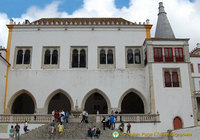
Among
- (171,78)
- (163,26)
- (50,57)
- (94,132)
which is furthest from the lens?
(163,26)

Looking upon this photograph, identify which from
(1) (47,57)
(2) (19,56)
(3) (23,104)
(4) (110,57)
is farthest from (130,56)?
(3) (23,104)

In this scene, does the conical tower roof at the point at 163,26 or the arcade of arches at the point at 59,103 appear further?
the arcade of arches at the point at 59,103

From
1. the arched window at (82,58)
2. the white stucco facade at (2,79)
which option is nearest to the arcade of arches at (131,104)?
the arched window at (82,58)

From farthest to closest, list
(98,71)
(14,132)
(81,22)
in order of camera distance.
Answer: (81,22)
(98,71)
(14,132)

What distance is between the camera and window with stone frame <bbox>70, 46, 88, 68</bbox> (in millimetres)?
25281

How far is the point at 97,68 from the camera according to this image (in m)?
25.0

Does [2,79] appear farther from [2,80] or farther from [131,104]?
[131,104]

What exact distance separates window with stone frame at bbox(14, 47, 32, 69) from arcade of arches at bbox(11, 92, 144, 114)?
440cm

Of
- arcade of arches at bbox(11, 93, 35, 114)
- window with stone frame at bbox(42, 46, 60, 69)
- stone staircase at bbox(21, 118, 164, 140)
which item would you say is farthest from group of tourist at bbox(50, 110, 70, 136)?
arcade of arches at bbox(11, 93, 35, 114)

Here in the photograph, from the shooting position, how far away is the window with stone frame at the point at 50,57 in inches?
990

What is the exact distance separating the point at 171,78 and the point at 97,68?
299 inches

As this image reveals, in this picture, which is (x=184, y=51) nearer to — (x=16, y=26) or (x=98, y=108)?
(x=98, y=108)

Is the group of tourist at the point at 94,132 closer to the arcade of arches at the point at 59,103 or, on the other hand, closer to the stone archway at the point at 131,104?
the arcade of arches at the point at 59,103

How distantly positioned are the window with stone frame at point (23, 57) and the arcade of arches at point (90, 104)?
14.5 feet
